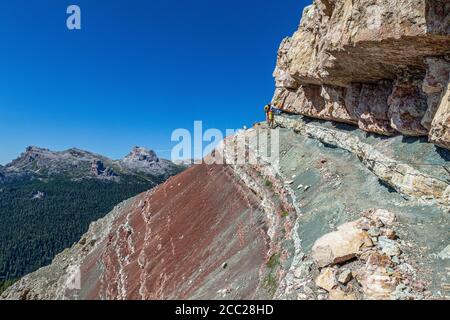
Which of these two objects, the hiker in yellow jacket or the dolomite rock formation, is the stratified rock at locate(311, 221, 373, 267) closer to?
the dolomite rock formation

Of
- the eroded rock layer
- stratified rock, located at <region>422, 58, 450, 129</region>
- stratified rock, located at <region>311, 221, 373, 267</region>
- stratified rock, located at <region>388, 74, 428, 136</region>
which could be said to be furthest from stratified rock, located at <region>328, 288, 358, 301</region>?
stratified rock, located at <region>388, 74, 428, 136</region>

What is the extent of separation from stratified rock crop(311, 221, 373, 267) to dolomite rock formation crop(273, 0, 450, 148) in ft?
21.3

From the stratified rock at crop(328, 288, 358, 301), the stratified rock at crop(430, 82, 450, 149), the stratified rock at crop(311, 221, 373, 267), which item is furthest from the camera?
the stratified rock at crop(430, 82, 450, 149)

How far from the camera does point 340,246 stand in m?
13.6

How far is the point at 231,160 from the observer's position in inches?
1713

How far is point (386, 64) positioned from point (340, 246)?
45.1 ft

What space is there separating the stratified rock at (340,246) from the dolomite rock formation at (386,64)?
648 centimetres

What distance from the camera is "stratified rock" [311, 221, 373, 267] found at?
43.7 ft

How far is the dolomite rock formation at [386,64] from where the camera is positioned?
16.1 meters

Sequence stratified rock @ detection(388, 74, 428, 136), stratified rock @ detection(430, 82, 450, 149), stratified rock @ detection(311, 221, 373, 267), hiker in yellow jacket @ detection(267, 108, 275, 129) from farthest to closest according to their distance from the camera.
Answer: hiker in yellow jacket @ detection(267, 108, 275, 129) < stratified rock @ detection(388, 74, 428, 136) < stratified rock @ detection(430, 82, 450, 149) < stratified rock @ detection(311, 221, 373, 267)

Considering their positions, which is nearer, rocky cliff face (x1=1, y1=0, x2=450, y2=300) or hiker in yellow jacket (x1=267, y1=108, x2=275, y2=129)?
rocky cliff face (x1=1, y1=0, x2=450, y2=300)

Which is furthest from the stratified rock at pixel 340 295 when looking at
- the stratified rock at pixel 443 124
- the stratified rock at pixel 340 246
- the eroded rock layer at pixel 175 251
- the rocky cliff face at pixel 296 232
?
the stratified rock at pixel 443 124

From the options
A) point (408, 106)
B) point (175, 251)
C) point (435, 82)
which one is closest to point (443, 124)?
point (435, 82)

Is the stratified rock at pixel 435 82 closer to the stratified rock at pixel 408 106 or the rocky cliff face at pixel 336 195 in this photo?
the rocky cliff face at pixel 336 195
